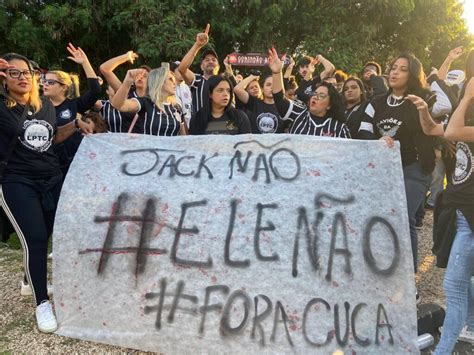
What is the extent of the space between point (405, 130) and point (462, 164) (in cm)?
97

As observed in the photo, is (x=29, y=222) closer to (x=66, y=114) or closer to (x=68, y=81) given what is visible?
(x=66, y=114)

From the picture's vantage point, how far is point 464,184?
258 cm

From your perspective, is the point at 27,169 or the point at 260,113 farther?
the point at 260,113

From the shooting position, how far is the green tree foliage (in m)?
10.2

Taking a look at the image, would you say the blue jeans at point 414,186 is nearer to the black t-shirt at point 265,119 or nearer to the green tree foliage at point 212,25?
the black t-shirt at point 265,119

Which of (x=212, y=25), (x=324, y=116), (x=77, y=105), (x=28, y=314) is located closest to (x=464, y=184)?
(x=324, y=116)

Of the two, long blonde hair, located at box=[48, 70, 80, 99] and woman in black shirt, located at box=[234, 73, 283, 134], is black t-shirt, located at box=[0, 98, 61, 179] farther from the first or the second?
woman in black shirt, located at box=[234, 73, 283, 134]

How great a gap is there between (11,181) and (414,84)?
3154mm

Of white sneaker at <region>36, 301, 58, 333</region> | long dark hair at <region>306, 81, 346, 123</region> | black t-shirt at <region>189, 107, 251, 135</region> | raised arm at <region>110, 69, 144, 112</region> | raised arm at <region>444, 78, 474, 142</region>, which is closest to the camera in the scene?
raised arm at <region>444, 78, 474, 142</region>

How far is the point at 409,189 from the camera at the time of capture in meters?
3.62

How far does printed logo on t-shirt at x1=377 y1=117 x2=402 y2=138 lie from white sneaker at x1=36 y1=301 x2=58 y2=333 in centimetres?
287

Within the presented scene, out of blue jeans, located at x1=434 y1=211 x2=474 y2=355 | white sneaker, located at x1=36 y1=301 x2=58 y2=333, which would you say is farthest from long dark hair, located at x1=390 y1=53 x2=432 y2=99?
white sneaker, located at x1=36 y1=301 x2=58 y2=333

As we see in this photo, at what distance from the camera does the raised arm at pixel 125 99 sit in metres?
3.68

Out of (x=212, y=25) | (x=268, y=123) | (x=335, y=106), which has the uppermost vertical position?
(x=212, y=25)
